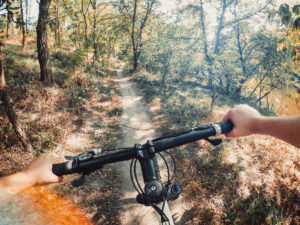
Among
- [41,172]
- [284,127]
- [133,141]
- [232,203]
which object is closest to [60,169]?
[41,172]

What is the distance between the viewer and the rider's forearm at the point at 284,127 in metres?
1.11

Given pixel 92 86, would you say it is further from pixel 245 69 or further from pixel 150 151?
pixel 245 69

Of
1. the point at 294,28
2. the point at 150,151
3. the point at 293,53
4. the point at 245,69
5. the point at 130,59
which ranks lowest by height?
the point at 150,151

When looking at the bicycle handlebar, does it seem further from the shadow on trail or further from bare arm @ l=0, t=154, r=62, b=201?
the shadow on trail

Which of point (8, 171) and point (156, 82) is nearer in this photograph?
point (8, 171)

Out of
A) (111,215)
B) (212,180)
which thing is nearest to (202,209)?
(212,180)

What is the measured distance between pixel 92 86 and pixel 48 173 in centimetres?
1077

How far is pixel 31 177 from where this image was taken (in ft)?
4.39

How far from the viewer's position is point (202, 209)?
4.56 m

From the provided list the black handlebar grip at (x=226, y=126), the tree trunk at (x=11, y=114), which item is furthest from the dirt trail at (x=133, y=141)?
the black handlebar grip at (x=226, y=126)

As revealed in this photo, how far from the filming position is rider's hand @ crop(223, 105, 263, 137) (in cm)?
143

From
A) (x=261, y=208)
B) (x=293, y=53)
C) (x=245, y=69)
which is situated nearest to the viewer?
(x=293, y=53)

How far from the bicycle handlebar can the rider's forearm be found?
0.29 meters

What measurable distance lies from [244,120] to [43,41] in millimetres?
9677
